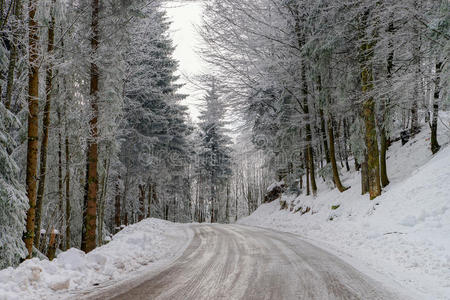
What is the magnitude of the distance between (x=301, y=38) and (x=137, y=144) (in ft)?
42.4

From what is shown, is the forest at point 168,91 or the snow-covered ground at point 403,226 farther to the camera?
the forest at point 168,91

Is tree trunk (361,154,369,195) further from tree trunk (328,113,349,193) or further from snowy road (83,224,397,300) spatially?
snowy road (83,224,397,300)

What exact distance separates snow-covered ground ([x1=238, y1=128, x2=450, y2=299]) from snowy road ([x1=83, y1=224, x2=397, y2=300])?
28.0 inches

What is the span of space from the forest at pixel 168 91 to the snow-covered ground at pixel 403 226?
37.7 inches

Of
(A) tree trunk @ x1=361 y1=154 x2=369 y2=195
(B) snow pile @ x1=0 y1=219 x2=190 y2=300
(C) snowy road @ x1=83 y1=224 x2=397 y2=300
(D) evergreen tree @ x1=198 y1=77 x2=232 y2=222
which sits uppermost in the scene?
(D) evergreen tree @ x1=198 y1=77 x2=232 y2=222

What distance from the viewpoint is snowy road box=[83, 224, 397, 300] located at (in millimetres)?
3764

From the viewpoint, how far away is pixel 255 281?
4363 mm

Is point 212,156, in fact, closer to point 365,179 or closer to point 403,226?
point 365,179

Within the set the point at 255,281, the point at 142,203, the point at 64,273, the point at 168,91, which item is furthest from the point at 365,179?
the point at 142,203

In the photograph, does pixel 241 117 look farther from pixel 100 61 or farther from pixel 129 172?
pixel 100 61

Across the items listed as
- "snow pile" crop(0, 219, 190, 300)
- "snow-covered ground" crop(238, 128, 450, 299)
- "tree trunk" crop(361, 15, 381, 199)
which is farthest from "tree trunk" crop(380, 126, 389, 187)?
"snow pile" crop(0, 219, 190, 300)

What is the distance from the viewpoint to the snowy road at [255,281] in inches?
148

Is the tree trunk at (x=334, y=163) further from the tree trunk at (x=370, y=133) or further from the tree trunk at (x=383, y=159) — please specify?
the tree trunk at (x=370, y=133)

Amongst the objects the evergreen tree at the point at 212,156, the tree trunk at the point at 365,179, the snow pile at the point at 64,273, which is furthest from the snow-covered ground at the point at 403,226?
the evergreen tree at the point at 212,156
